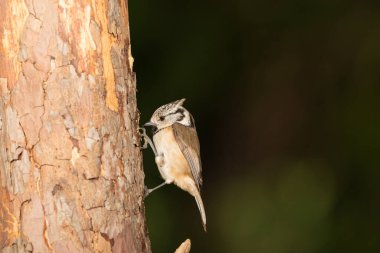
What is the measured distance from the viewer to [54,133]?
2.71m

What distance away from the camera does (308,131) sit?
21.4 ft

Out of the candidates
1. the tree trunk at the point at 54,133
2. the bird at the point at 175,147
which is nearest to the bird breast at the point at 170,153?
the bird at the point at 175,147

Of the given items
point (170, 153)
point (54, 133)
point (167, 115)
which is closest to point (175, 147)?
point (170, 153)

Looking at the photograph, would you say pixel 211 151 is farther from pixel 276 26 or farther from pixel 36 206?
pixel 36 206

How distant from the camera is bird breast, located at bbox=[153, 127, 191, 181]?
437 centimetres

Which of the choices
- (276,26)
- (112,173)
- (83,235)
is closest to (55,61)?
(112,173)

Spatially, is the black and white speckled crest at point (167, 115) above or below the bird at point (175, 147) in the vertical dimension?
above

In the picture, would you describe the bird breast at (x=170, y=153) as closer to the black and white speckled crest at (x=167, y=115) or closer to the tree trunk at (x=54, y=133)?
the black and white speckled crest at (x=167, y=115)

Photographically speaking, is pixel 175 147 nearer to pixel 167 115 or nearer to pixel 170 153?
pixel 170 153

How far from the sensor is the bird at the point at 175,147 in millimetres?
4359

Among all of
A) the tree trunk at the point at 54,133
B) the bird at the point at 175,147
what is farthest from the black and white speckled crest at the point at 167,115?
the tree trunk at the point at 54,133

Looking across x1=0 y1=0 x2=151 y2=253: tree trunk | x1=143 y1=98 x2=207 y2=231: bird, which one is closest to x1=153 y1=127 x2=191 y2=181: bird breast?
x1=143 y1=98 x2=207 y2=231: bird

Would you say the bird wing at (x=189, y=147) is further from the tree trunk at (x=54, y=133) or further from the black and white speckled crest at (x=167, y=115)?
the tree trunk at (x=54, y=133)

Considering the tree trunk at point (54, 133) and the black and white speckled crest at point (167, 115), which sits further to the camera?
the black and white speckled crest at point (167, 115)
